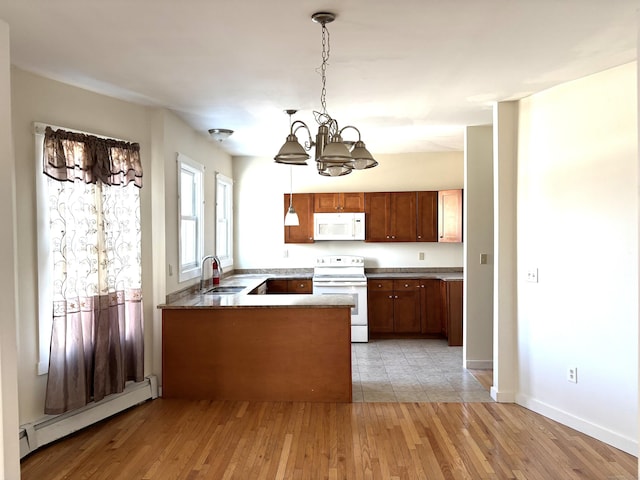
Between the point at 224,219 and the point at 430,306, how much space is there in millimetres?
2998

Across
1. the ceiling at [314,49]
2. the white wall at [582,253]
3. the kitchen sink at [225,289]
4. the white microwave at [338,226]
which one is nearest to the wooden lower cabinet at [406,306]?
the white microwave at [338,226]

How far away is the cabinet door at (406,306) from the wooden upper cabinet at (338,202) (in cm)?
118

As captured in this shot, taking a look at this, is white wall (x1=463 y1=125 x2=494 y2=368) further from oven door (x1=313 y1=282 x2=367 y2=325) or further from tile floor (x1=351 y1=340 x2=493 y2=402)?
oven door (x1=313 y1=282 x2=367 y2=325)

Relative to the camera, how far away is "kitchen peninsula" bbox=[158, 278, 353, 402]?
410cm

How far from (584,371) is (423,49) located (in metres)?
2.50

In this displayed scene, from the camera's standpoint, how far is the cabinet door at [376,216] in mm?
6633

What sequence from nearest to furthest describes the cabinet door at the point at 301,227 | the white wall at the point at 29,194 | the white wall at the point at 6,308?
the white wall at the point at 6,308, the white wall at the point at 29,194, the cabinet door at the point at 301,227

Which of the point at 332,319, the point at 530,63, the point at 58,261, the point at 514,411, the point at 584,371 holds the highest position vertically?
the point at 530,63

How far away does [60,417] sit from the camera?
11.1 feet

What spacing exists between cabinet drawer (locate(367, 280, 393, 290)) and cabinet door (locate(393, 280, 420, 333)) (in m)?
0.06

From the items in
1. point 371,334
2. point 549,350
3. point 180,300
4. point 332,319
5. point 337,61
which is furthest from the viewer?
point 371,334

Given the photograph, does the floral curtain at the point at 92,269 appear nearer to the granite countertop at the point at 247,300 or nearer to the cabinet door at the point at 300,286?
the granite countertop at the point at 247,300

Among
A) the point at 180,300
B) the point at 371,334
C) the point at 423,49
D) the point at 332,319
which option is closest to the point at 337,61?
the point at 423,49

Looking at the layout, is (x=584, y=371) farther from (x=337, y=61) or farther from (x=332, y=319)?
(x=337, y=61)
